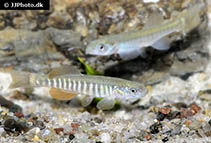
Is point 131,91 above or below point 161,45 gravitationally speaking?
below

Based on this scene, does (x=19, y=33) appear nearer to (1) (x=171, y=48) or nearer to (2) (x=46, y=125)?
(2) (x=46, y=125)

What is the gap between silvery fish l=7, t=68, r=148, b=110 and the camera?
5555 millimetres

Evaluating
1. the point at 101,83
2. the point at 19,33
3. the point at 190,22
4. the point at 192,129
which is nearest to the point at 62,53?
the point at 19,33

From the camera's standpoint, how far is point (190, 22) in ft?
22.4

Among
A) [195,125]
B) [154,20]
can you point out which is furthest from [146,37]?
[195,125]

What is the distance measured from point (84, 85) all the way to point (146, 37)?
2187mm

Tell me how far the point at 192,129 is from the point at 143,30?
2905 millimetres

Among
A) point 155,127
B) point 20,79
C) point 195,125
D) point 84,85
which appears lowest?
point 155,127

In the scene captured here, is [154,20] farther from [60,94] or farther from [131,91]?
[60,94]

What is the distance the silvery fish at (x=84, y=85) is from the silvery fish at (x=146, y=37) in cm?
99

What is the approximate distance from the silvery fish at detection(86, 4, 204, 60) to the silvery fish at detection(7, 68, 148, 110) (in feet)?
3.26

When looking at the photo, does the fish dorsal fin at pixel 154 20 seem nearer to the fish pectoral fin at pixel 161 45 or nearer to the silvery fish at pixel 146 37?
the silvery fish at pixel 146 37

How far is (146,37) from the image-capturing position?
6531mm

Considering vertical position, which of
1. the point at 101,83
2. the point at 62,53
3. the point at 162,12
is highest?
the point at 162,12
